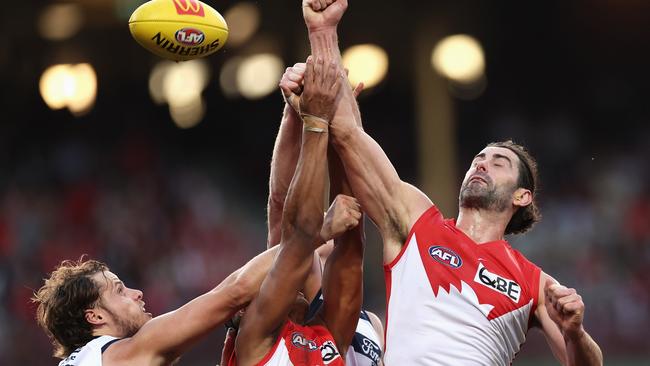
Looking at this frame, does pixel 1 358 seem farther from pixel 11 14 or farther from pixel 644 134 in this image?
pixel 644 134

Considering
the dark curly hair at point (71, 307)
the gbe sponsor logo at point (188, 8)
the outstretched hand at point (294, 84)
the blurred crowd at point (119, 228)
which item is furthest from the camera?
the blurred crowd at point (119, 228)

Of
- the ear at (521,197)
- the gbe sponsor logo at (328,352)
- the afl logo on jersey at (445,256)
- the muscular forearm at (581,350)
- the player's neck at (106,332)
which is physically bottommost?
the muscular forearm at (581,350)

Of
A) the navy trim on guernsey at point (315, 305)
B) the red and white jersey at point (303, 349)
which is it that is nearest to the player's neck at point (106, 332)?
the red and white jersey at point (303, 349)

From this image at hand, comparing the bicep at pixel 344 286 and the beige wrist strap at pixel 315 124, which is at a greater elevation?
the beige wrist strap at pixel 315 124

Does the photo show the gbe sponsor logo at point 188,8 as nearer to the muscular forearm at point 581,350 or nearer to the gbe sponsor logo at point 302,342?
the gbe sponsor logo at point 302,342

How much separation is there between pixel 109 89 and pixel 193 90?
1575 mm

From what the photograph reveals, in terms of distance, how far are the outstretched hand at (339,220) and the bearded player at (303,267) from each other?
56 mm

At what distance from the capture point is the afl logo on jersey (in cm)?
561

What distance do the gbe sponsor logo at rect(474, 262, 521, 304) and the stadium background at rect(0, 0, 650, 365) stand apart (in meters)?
9.78

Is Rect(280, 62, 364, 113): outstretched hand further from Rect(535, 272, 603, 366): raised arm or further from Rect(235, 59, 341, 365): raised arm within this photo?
Rect(535, 272, 603, 366): raised arm

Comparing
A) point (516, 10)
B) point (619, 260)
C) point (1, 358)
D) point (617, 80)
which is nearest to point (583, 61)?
point (617, 80)

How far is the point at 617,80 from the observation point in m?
20.0

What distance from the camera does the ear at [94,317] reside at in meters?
6.35

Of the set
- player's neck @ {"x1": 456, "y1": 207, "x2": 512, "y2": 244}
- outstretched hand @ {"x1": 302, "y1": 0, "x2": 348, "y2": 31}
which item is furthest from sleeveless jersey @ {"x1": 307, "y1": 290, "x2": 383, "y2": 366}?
outstretched hand @ {"x1": 302, "y1": 0, "x2": 348, "y2": 31}
